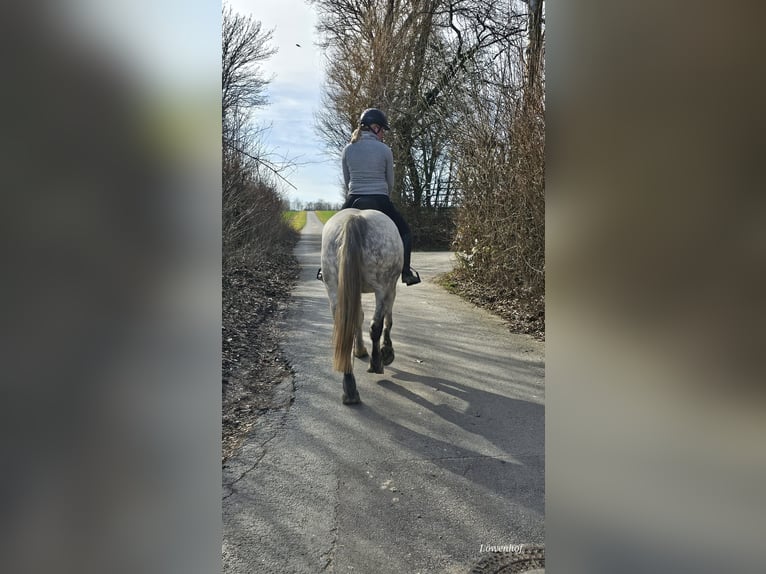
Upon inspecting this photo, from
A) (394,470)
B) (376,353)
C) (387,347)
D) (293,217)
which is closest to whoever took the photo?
(394,470)

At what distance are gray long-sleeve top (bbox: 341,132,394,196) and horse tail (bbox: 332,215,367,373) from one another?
3.15 feet

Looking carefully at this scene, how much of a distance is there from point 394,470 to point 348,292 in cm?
148

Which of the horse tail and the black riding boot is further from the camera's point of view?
the black riding boot

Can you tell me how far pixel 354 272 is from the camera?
4.26 metres

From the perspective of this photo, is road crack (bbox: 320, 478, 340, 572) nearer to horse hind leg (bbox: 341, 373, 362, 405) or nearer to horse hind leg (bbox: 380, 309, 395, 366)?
horse hind leg (bbox: 341, 373, 362, 405)

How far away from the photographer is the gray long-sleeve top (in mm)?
5348

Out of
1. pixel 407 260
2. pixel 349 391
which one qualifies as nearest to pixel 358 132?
pixel 407 260

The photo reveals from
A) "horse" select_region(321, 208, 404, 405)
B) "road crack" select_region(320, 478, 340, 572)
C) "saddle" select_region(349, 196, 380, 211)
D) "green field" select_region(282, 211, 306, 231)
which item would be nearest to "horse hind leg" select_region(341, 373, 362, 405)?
"horse" select_region(321, 208, 404, 405)

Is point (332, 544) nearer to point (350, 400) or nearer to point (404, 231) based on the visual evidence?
point (350, 400)

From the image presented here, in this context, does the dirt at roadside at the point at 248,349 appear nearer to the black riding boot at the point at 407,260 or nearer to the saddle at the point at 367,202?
the black riding boot at the point at 407,260
